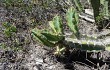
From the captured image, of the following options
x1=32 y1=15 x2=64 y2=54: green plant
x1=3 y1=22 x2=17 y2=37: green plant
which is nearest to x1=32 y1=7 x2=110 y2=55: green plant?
x1=32 y1=15 x2=64 y2=54: green plant

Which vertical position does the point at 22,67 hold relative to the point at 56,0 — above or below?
below

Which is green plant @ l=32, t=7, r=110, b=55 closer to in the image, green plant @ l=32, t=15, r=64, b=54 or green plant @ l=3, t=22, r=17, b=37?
A: green plant @ l=32, t=15, r=64, b=54

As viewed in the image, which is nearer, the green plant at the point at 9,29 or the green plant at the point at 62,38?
the green plant at the point at 62,38

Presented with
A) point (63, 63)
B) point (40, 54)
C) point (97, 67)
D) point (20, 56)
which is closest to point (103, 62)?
point (97, 67)

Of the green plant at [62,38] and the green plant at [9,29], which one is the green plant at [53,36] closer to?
the green plant at [62,38]

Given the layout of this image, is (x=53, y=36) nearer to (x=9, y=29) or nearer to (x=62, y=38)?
(x=62, y=38)

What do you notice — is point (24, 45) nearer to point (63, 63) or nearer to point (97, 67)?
point (63, 63)

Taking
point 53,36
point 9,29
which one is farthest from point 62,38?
point 9,29

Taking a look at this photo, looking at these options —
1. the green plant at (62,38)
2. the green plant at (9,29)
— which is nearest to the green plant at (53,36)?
the green plant at (62,38)
